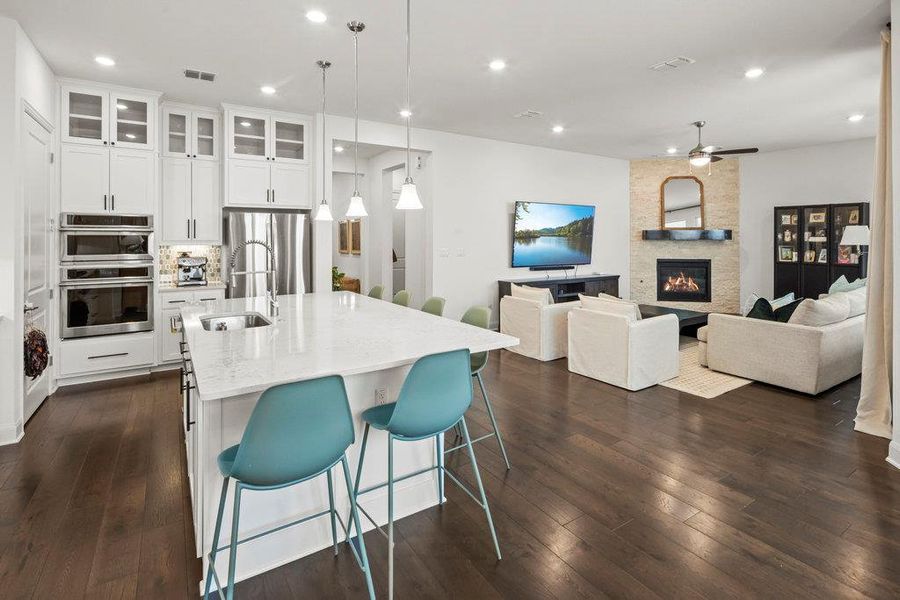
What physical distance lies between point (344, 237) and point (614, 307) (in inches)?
236

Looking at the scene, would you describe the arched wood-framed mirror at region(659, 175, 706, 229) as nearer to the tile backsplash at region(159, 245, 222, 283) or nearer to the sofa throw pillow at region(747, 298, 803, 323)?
the sofa throw pillow at region(747, 298, 803, 323)

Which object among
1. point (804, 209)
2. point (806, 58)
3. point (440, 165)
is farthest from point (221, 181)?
point (804, 209)

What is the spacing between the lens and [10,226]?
3.30m

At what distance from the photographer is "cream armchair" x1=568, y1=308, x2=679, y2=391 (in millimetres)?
4395

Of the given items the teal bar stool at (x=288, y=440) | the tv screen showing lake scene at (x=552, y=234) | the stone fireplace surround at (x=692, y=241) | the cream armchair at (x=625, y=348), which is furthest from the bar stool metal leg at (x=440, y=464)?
the stone fireplace surround at (x=692, y=241)

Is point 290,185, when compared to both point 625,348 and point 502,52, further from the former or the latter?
point 625,348

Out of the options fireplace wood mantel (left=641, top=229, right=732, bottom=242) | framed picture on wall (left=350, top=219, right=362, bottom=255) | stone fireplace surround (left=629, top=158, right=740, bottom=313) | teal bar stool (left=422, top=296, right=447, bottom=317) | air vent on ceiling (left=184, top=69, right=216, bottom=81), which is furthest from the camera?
framed picture on wall (left=350, top=219, right=362, bottom=255)

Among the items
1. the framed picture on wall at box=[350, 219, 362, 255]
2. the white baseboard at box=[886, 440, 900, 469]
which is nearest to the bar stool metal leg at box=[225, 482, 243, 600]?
the white baseboard at box=[886, 440, 900, 469]

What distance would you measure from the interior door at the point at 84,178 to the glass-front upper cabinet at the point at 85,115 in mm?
98

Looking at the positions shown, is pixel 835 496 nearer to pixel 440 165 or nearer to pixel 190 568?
pixel 190 568

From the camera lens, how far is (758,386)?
449 centimetres

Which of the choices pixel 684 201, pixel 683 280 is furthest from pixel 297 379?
pixel 684 201

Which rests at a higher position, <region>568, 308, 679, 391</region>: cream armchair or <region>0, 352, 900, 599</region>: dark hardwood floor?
<region>568, 308, 679, 391</region>: cream armchair

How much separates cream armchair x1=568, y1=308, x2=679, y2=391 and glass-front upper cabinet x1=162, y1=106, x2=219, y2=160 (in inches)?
173
